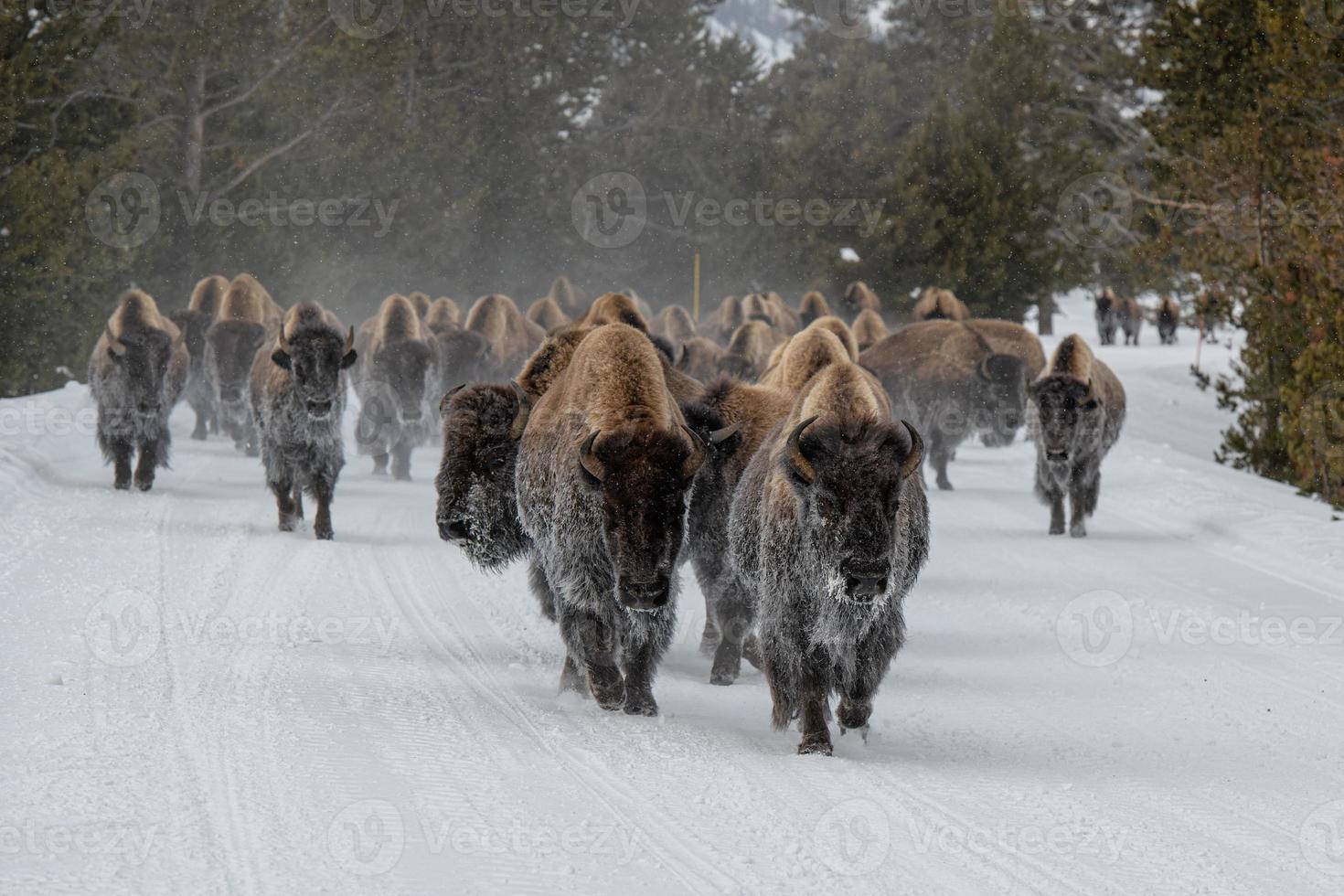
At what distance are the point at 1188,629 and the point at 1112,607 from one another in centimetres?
87

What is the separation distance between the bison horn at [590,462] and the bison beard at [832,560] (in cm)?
81

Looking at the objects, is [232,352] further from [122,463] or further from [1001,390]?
[1001,390]

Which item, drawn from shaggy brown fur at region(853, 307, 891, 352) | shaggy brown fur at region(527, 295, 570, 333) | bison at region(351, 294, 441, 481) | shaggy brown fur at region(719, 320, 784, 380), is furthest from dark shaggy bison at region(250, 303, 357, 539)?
shaggy brown fur at region(527, 295, 570, 333)

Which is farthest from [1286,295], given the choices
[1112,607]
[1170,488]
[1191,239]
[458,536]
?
[458,536]

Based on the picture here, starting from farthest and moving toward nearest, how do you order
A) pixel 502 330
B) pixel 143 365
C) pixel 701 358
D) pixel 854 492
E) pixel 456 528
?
1. pixel 502 330
2. pixel 701 358
3. pixel 143 365
4. pixel 456 528
5. pixel 854 492

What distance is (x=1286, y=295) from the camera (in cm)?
1509

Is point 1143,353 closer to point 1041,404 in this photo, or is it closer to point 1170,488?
point 1170,488

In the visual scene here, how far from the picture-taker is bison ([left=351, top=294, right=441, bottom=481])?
17.7m

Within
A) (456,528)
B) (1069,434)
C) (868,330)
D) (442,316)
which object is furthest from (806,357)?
(442,316)

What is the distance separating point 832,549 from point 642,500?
3.11ft

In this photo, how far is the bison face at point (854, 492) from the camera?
5945mm

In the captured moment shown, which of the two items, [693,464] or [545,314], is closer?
[693,464]

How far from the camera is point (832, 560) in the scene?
6.12m

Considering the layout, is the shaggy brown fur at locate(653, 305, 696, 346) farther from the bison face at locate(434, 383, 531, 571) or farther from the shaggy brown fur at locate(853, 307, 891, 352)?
the bison face at locate(434, 383, 531, 571)
